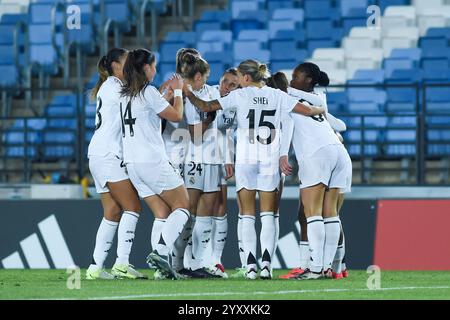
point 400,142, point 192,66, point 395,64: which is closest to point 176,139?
point 192,66

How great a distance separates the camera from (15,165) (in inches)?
655

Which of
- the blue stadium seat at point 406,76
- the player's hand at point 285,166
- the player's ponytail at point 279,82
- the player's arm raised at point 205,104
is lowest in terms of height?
the player's hand at point 285,166

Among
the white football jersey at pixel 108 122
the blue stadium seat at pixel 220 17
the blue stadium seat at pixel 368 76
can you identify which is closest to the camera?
the white football jersey at pixel 108 122

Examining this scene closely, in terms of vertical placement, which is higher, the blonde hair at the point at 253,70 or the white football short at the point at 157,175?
the blonde hair at the point at 253,70

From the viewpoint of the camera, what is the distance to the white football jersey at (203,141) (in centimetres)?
1070

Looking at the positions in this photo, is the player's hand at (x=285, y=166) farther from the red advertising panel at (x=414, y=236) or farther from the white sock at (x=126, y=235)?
the red advertising panel at (x=414, y=236)

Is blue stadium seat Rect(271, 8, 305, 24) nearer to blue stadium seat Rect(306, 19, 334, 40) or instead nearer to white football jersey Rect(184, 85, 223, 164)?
blue stadium seat Rect(306, 19, 334, 40)

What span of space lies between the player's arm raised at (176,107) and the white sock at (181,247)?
109 cm

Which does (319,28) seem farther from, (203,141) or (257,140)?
(257,140)

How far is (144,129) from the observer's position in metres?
9.82

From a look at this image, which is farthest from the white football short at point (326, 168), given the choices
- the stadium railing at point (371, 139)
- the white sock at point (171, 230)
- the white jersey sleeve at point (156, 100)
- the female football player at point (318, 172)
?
the stadium railing at point (371, 139)

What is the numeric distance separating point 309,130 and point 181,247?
4.94ft

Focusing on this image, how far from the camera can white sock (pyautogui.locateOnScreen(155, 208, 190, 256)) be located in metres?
9.60
